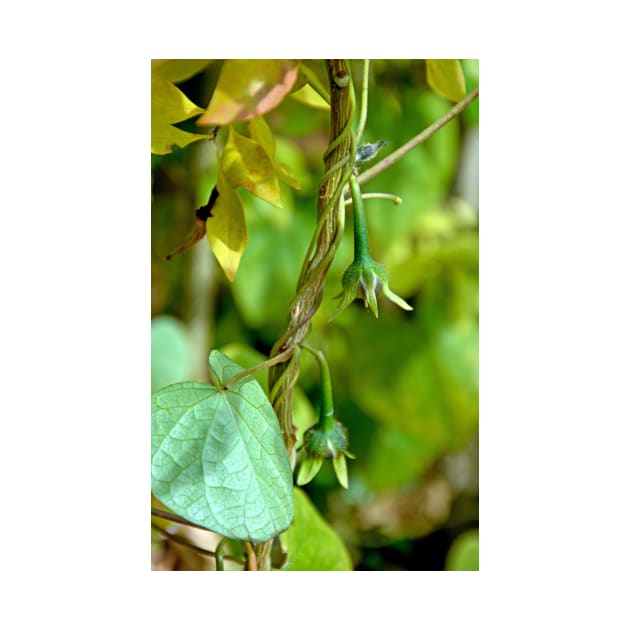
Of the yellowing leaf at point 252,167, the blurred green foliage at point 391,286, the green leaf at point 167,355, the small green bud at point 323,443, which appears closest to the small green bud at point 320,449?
the small green bud at point 323,443

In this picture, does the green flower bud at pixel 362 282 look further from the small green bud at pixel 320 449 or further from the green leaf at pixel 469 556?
the green leaf at pixel 469 556

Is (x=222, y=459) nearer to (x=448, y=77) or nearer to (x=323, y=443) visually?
(x=323, y=443)

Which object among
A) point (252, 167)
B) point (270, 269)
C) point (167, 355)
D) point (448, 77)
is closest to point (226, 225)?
point (252, 167)
